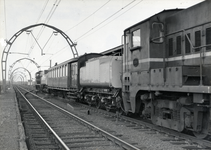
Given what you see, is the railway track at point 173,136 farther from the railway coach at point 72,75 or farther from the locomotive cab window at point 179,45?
the railway coach at point 72,75

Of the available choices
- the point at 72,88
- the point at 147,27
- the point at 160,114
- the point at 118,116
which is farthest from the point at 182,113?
the point at 72,88

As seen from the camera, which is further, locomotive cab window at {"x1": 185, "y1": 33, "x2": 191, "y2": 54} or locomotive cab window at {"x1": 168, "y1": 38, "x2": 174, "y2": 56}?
locomotive cab window at {"x1": 168, "y1": 38, "x2": 174, "y2": 56}

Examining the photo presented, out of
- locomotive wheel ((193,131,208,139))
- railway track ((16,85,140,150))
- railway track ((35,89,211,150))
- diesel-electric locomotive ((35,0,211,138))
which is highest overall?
diesel-electric locomotive ((35,0,211,138))

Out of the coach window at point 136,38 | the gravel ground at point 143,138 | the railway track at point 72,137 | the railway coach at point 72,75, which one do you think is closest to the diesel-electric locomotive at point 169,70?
the coach window at point 136,38

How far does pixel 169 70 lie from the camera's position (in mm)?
8070

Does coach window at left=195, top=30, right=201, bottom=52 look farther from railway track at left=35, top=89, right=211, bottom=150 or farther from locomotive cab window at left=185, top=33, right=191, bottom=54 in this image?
railway track at left=35, top=89, right=211, bottom=150

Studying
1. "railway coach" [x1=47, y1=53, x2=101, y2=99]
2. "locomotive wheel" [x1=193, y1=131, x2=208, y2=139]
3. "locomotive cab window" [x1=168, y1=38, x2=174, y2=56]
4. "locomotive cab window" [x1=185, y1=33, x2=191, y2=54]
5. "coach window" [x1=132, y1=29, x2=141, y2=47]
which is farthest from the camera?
"railway coach" [x1=47, y1=53, x2=101, y2=99]

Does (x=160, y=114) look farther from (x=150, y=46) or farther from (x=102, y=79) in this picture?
(x=102, y=79)

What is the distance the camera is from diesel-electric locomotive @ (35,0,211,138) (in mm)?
7566

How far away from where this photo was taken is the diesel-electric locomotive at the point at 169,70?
7.57m

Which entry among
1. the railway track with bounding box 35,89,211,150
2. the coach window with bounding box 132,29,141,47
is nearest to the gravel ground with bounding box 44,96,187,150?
the railway track with bounding box 35,89,211,150

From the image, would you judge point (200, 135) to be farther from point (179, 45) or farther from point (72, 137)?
point (72, 137)

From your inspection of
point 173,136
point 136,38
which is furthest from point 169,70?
point 136,38

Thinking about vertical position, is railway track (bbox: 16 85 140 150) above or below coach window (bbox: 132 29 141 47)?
below
